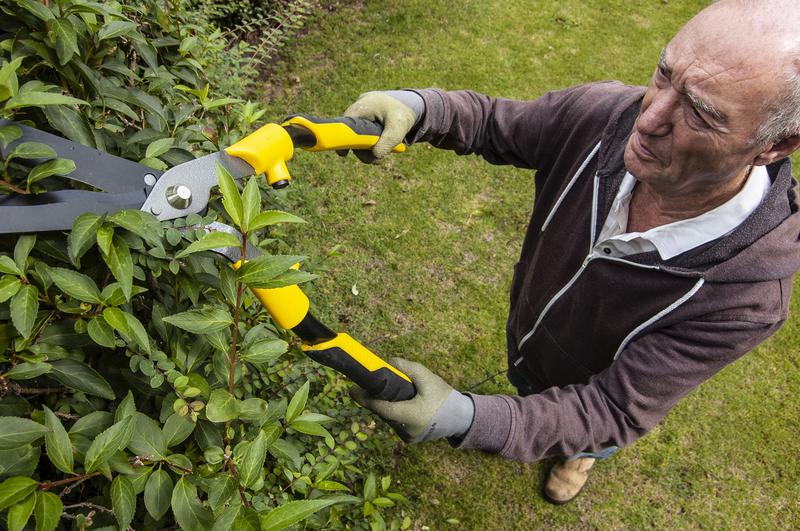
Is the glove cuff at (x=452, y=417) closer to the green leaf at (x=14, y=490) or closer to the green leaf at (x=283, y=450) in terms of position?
the green leaf at (x=283, y=450)

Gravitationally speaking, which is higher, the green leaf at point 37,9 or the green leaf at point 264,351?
the green leaf at point 37,9

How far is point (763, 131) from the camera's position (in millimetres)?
1428

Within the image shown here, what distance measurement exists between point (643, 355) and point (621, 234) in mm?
418

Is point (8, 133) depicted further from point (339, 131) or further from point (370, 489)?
point (370, 489)

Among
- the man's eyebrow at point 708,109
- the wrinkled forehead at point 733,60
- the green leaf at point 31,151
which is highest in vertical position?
the wrinkled forehead at point 733,60

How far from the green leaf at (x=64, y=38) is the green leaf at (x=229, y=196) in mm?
415

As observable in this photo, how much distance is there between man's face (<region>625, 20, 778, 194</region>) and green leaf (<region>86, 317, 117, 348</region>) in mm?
1432

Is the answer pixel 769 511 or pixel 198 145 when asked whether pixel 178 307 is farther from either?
pixel 769 511

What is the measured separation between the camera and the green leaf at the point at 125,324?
1.03 meters

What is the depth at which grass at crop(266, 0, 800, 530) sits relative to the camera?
2.96 metres

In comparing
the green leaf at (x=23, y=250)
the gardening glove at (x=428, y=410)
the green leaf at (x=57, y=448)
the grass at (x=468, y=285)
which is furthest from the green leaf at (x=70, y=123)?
the grass at (x=468, y=285)

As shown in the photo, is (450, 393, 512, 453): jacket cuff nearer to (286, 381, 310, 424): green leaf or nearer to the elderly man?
the elderly man

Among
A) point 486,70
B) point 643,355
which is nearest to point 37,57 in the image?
point 643,355

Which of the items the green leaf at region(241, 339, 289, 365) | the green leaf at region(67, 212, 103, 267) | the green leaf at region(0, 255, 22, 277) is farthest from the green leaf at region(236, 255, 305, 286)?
the green leaf at region(0, 255, 22, 277)
